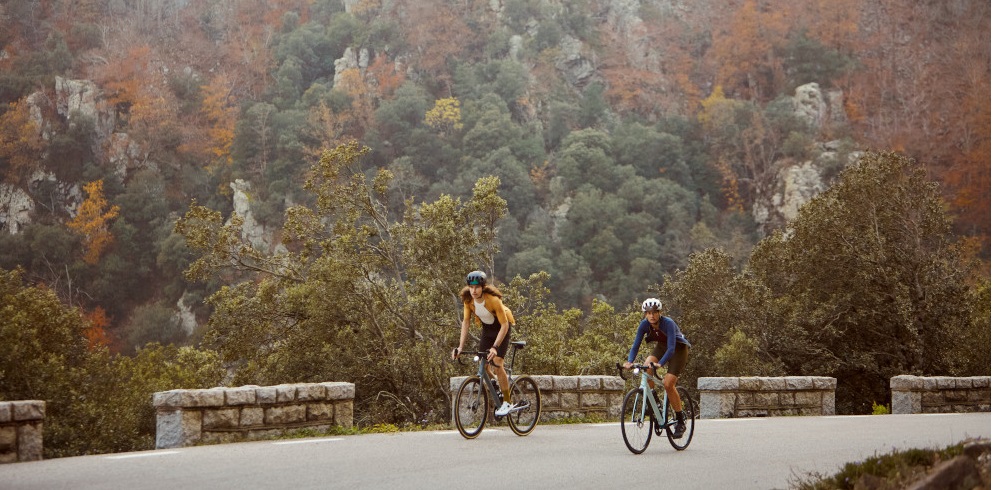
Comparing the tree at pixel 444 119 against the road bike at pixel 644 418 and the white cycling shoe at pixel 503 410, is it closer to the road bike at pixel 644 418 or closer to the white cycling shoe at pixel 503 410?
the white cycling shoe at pixel 503 410

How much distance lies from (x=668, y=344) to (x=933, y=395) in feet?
32.8

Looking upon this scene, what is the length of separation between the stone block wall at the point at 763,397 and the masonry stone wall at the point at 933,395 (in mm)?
1385

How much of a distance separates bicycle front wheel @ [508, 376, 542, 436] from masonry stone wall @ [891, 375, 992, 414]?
9099mm

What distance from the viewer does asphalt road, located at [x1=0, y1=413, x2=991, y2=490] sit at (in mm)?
8367

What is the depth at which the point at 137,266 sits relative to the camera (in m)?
91.6

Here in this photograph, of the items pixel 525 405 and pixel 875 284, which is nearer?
pixel 525 405

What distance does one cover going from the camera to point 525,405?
11867mm

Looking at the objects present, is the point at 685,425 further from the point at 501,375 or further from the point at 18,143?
the point at 18,143

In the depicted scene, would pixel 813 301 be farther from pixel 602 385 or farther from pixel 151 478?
pixel 151 478

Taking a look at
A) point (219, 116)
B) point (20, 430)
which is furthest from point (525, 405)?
point (219, 116)

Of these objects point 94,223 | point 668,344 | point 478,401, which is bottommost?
point 478,401

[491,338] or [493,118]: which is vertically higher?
[493,118]

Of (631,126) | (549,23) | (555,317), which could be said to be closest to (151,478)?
(555,317)

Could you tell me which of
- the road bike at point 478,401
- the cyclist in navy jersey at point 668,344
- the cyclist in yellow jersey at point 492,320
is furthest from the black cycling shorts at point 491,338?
the cyclist in navy jersey at point 668,344
